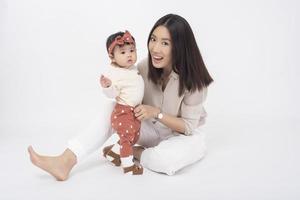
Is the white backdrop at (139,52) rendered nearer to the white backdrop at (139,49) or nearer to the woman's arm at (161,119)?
the white backdrop at (139,49)

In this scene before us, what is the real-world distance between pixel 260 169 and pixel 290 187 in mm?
270

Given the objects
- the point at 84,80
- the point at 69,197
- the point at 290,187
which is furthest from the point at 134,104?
the point at 84,80

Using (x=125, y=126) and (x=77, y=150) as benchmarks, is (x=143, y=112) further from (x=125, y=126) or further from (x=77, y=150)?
(x=77, y=150)

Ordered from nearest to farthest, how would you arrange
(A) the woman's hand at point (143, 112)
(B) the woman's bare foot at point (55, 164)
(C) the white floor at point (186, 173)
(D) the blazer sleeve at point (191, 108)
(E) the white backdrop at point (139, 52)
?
(C) the white floor at point (186, 173) → (B) the woman's bare foot at point (55, 164) → (A) the woman's hand at point (143, 112) → (D) the blazer sleeve at point (191, 108) → (E) the white backdrop at point (139, 52)

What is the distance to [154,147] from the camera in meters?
2.83

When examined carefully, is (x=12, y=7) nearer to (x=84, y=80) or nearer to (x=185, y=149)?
(x=84, y=80)

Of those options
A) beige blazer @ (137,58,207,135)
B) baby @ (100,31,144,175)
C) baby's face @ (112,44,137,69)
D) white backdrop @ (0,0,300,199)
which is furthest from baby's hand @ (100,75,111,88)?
white backdrop @ (0,0,300,199)

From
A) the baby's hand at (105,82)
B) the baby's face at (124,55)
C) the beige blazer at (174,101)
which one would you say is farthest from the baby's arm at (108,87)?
the beige blazer at (174,101)

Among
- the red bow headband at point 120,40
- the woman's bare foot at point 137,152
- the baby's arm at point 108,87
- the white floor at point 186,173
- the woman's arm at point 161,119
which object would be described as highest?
the red bow headband at point 120,40

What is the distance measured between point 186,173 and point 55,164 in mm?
663

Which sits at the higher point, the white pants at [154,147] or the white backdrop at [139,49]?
the white backdrop at [139,49]

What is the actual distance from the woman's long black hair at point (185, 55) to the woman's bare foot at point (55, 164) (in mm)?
687

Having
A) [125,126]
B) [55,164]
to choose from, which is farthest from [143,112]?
[55,164]

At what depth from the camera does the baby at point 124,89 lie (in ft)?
8.68
